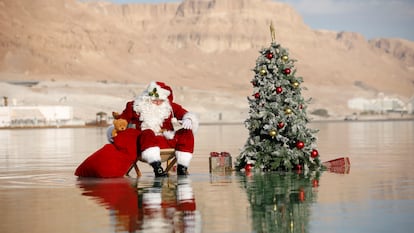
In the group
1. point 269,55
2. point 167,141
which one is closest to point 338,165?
point 269,55

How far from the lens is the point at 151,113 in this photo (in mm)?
14883

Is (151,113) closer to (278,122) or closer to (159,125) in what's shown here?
(159,125)

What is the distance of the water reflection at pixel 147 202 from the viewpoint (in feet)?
28.3

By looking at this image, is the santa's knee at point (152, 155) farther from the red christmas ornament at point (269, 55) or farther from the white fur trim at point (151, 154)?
the red christmas ornament at point (269, 55)

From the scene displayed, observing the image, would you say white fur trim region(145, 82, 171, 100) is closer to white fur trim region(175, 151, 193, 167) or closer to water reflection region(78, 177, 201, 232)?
white fur trim region(175, 151, 193, 167)

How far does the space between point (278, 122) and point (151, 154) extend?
7.41 feet

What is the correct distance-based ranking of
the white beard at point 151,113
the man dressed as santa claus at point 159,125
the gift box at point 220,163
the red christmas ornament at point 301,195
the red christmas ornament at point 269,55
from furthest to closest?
the gift box at point 220,163 < the red christmas ornament at point 269,55 < the white beard at point 151,113 < the man dressed as santa claus at point 159,125 < the red christmas ornament at point 301,195

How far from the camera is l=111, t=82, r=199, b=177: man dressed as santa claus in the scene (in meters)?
14.4

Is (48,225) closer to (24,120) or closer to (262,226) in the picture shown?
(262,226)

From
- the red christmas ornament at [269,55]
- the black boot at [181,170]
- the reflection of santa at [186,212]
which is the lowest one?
the reflection of santa at [186,212]

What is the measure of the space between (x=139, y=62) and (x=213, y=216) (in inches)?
6012

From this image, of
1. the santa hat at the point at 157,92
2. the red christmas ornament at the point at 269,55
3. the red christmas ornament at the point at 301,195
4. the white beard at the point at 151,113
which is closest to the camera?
the red christmas ornament at the point at 301,195

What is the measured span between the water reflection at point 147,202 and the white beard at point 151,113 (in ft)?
3.14

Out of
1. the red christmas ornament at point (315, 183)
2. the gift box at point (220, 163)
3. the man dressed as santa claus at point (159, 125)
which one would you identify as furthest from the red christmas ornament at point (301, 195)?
the gift box at point (220, 163)
